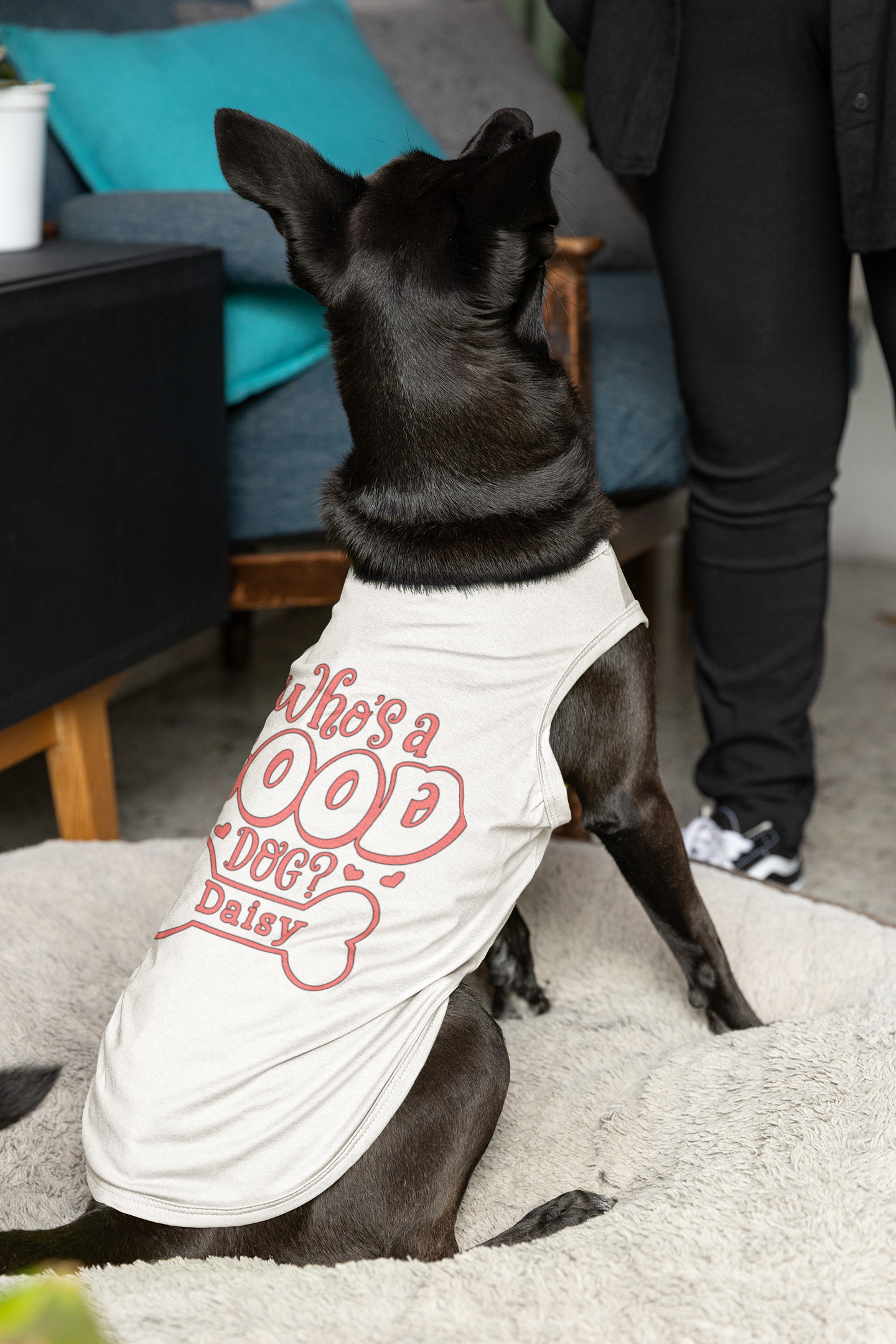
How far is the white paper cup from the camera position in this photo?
150cm

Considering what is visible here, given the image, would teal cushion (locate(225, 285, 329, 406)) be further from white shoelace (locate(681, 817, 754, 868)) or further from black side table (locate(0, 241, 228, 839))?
white shoelace (locate(681, 817, 754, 868))

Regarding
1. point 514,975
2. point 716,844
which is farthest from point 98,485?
point 716,844

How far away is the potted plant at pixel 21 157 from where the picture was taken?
150cm

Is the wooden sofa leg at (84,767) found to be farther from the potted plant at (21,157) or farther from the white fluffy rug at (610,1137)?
the potted plant at (21,157)

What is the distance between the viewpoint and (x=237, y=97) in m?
1.77

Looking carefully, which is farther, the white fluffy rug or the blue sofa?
the blue sofa

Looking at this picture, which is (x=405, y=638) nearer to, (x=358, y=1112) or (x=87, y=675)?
(x=358, y=1112)

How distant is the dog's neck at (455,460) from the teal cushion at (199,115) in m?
0.73

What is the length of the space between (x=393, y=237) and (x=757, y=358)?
0.63 meters

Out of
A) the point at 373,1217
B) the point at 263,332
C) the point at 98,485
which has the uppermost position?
the point at 263,332

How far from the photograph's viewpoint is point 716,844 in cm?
162

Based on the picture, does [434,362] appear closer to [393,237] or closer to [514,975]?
[393,237]

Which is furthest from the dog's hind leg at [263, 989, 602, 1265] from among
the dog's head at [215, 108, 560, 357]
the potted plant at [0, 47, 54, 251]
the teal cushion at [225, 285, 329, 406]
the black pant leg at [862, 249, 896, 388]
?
the potted plant at [0, 47, 54, 251]

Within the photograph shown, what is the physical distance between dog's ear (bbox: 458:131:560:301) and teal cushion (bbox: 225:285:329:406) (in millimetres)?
795
